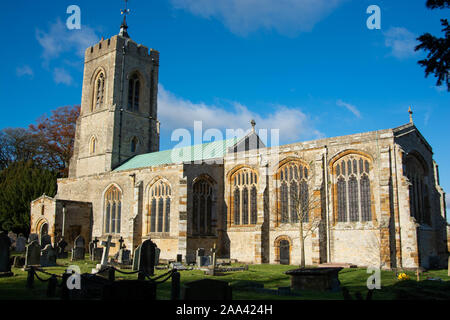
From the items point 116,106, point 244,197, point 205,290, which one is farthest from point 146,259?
point 116,106

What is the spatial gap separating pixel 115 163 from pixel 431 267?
25894 millimetres

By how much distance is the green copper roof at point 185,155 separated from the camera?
3114cm

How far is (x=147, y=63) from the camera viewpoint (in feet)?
135

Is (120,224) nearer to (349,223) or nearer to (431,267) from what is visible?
(349,223)

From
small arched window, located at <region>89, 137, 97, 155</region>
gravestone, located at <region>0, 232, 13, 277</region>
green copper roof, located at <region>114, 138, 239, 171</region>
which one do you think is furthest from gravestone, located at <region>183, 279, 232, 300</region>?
small arched window, located at <region>89, 137, 97, 155</region>

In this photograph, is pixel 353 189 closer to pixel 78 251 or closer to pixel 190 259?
pixel 190 259

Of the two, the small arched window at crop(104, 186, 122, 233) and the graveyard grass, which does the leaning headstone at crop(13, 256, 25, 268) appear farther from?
the small arched window at crop(104, 186, 122, 233)

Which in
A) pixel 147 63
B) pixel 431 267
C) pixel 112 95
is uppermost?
pixel 147 63

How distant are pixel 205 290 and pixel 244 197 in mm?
18371

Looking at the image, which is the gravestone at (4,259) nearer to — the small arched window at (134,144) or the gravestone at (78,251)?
the gravestone at (78,251)

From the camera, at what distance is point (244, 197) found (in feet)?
91.5

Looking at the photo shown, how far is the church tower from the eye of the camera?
1479 inches

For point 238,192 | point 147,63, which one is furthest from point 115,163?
point 238,192

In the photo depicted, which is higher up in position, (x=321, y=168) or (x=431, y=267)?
(x=321, y=168)
